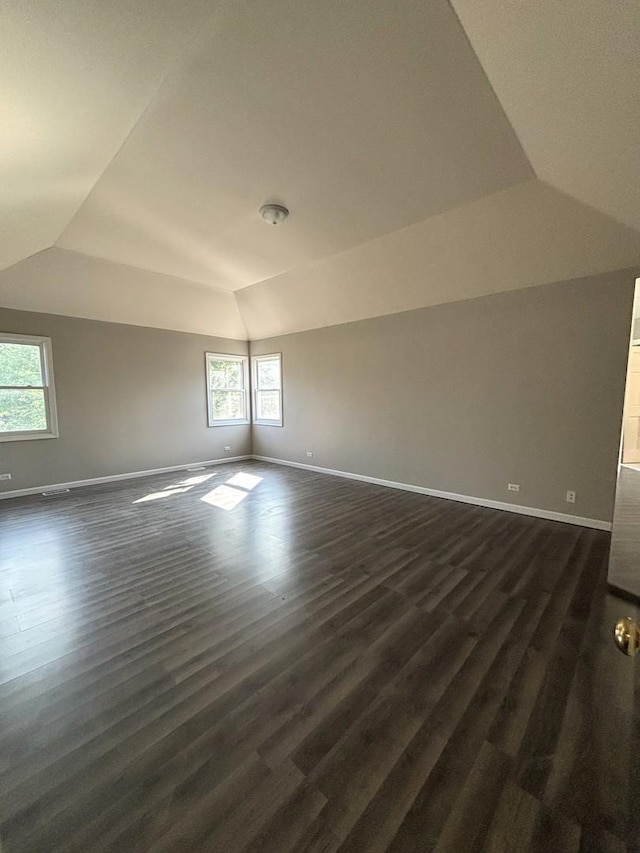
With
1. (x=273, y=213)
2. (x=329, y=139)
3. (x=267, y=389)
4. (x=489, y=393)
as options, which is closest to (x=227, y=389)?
(x=267, y=389)

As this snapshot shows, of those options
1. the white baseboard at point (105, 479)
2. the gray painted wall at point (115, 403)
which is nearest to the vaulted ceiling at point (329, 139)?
the gray painted wall at point (115, 403)

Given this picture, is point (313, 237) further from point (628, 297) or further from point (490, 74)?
point (628, 297)


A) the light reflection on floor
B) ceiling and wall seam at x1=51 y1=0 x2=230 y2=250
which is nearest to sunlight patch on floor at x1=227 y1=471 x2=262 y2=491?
the light reflection on floor

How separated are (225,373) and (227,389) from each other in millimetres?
328

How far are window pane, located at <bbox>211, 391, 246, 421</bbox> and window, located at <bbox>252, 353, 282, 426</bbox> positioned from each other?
0.29 m

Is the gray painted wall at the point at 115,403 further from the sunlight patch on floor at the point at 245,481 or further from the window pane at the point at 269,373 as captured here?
the sunlight patch on floor at the point at 245,481

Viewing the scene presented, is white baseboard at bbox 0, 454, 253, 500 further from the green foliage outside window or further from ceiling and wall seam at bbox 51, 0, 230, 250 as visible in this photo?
ceiling and wall seam at bbox 51, 0, 230, 250

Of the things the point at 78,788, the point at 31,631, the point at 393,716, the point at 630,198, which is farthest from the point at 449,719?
the point at 630,198

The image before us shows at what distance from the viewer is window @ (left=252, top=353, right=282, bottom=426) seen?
6768mm

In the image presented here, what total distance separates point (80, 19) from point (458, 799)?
331 centimetres

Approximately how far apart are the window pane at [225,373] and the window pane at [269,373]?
16.3 inches

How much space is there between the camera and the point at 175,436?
6.23 m

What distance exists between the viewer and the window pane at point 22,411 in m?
4.57

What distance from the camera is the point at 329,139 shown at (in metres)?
2.48
